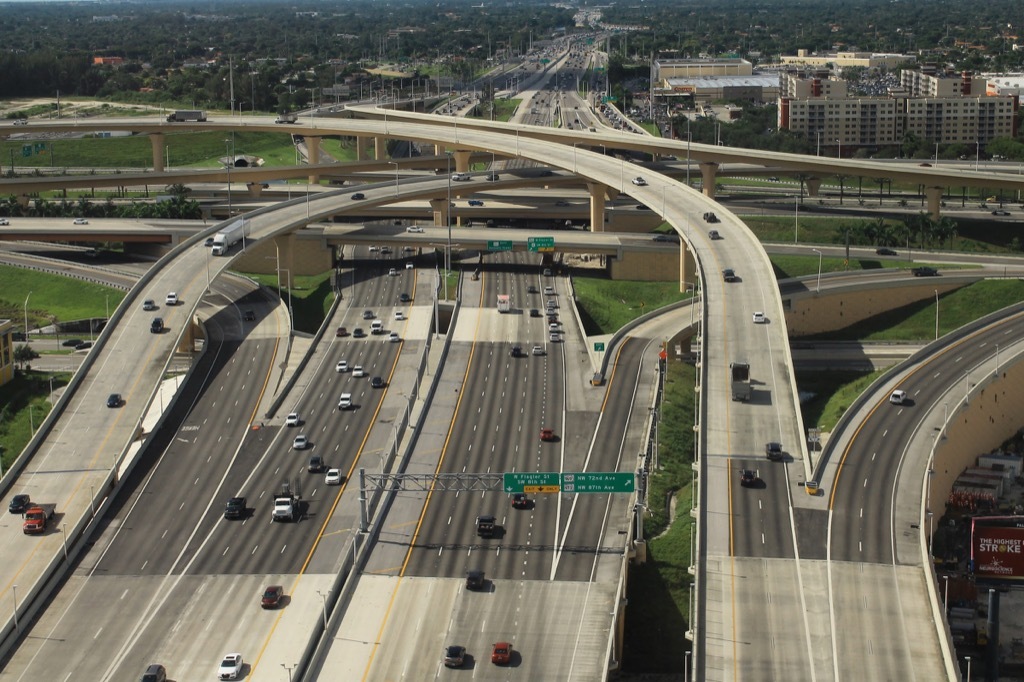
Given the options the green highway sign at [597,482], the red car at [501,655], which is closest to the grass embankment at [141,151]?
the green highway sign at [597,482]

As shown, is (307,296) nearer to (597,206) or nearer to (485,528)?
(597,206)

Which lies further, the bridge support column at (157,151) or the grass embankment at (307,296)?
the bridge support column at (157,151)

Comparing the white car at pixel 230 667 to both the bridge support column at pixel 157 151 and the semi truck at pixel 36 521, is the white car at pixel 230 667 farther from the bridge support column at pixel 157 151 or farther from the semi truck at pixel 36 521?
the bridge support column at pixel 157 151

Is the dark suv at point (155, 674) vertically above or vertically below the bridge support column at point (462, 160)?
below

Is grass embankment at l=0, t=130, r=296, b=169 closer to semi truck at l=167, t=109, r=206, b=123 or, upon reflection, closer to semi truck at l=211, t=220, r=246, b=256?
semi truck at l=167, t=109, r=206, b=123

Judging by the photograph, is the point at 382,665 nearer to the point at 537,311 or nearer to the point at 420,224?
the point at 537,311

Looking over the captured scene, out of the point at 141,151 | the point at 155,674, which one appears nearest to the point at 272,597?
the point at 155,674

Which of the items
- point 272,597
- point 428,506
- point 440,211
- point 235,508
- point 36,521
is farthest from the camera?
point 440,211

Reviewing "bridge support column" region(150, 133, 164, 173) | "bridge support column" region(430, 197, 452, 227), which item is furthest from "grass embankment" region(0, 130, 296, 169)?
"bridge support column" region(430, 197, 452, 227)
